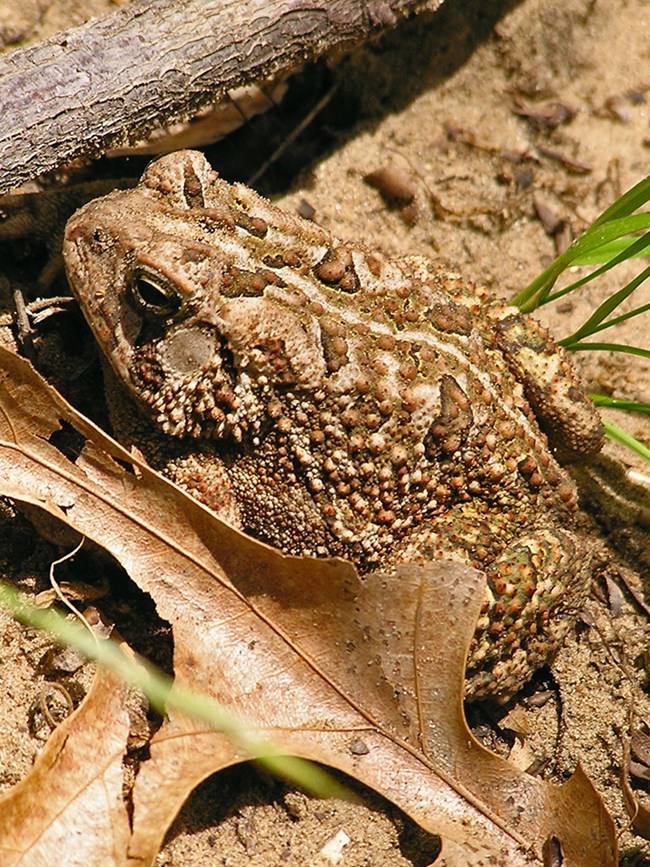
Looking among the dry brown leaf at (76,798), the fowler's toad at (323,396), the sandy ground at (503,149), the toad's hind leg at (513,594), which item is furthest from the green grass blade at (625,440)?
the dry brown leaf at (76,798)

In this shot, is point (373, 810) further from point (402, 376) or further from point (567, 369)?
point (567, 369)

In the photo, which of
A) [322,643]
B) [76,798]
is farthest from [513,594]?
[76,798]

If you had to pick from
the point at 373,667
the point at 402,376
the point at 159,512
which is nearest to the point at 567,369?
the point at 402,376

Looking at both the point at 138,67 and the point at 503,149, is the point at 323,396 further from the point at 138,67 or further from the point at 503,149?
the point at 503,149

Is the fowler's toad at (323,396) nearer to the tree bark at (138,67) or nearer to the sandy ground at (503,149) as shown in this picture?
the tree bark at (138,67)

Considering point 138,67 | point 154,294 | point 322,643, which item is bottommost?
point 322,643

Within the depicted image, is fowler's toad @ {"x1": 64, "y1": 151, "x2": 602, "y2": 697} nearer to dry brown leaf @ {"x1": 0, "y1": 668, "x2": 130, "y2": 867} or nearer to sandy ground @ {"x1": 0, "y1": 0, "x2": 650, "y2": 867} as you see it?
sandy ground @ {"x1": 0, "y1": 0, "x2": 650, "y2": 867}

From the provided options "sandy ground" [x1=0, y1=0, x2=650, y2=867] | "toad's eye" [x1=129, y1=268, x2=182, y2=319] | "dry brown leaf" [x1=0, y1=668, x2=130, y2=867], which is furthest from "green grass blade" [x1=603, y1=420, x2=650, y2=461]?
"dry brown leaf" [x1=0, y1=668, x2=130, y2=867]
